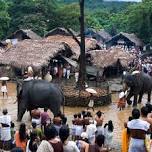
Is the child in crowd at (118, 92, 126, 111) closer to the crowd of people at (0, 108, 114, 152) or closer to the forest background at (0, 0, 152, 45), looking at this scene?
the crowd of people at (0, 108, 114, 152)

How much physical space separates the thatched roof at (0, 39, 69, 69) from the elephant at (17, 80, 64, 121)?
34.0 ft

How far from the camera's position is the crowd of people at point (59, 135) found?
955 cm

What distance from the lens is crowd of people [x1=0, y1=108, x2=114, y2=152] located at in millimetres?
9555

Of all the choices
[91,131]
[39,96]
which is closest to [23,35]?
[39,96]

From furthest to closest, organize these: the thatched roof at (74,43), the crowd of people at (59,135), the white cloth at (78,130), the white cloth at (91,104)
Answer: the thatched roof at (74,43) < the white cloth at (91,104) < the white cloth at (78,130) < the crowd of people at (59,135)

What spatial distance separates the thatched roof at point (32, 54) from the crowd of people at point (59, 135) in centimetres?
1438

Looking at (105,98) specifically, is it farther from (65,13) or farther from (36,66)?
(65,13)

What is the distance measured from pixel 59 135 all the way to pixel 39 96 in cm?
909

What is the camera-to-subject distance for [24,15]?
162 feet

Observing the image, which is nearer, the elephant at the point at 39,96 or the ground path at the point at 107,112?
the elephant at the point at 39,96

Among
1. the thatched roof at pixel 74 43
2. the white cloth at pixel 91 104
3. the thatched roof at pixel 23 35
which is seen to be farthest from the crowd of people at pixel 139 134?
the thatched roof at pixel 23 35

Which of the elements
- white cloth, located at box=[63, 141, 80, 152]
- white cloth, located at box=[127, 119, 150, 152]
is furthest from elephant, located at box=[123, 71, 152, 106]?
white cloth, located at box=[63, 141, 80, 152]

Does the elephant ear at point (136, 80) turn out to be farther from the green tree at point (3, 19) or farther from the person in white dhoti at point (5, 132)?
the green tree at point (3, 19)

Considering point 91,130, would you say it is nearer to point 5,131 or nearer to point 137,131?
point 5,131
